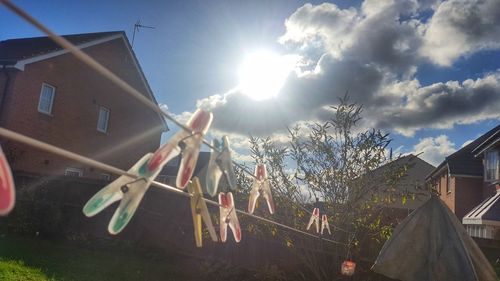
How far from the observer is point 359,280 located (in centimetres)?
779

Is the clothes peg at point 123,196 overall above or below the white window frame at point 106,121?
below

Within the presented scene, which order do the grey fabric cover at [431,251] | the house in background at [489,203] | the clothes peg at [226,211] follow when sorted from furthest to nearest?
the house in background at [489,203]
the grey fabric cover at [431,251]
the clothes peg at [226,211]

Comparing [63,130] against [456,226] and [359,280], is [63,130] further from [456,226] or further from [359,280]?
[456,226]

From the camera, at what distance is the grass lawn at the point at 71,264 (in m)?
6.82

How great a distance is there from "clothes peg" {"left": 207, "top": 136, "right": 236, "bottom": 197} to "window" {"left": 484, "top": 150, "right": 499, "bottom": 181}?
20577 mm

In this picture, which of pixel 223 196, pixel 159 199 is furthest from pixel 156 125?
pixel 223 196

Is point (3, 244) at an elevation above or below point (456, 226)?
below

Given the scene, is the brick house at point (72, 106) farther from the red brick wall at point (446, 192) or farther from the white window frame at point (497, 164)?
the red brick wall at point (446, 192)

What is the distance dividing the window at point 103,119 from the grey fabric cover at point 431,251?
17816mm

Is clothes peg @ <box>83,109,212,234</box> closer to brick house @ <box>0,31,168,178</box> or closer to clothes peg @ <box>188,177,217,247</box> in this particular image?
clothes peg @ <box>188,177,217,247</box>

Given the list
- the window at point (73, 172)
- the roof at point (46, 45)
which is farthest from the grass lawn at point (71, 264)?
the roof at point (46, 45)

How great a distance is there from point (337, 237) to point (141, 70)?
18.4m

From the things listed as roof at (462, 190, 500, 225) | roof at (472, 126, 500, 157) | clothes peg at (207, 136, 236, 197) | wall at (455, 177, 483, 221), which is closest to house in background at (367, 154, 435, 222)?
clothes peg at (207, 136, 236, 197)

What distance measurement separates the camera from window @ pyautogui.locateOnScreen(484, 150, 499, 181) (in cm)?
1948
